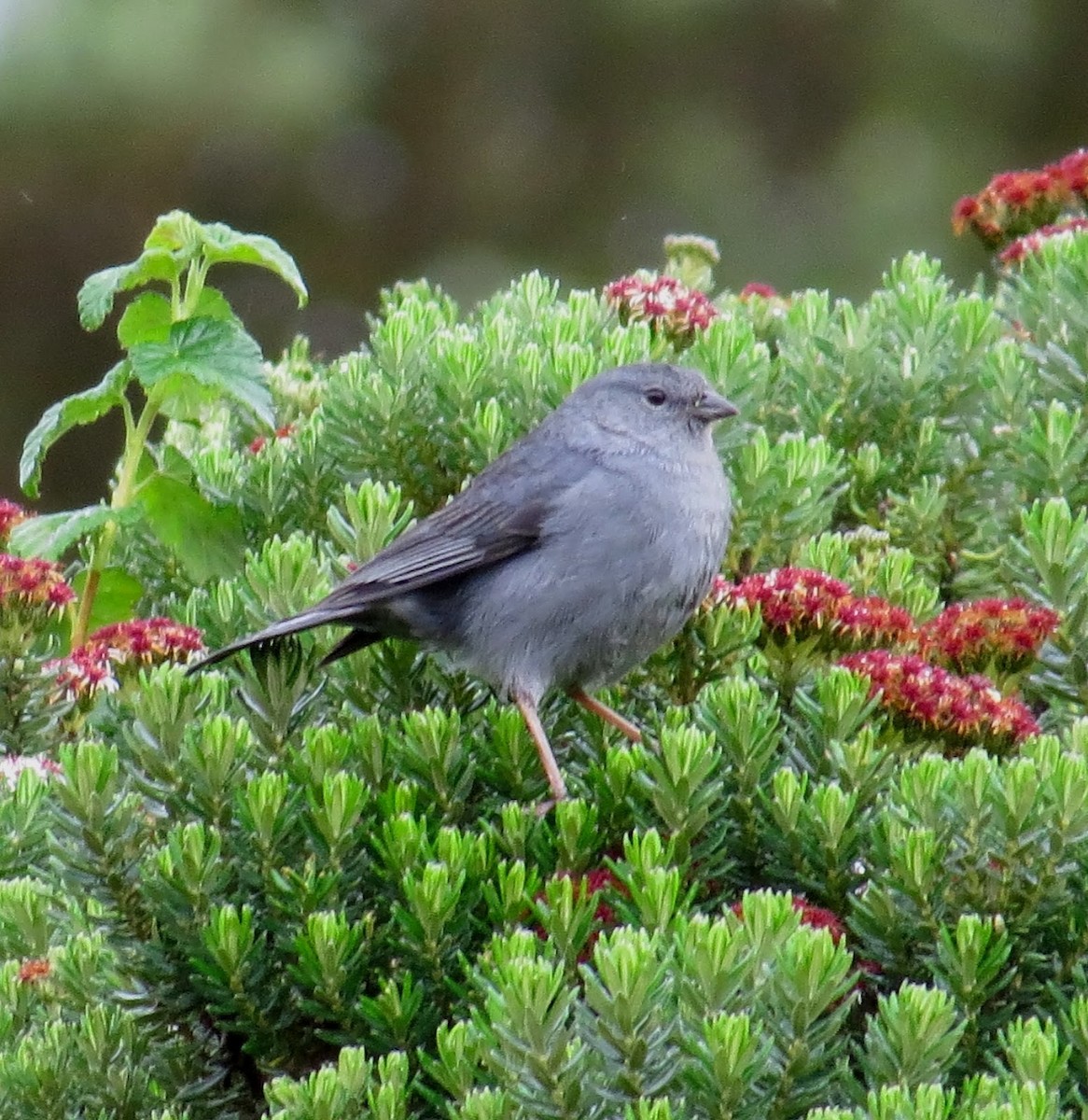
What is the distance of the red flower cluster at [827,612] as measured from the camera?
3.19 meters

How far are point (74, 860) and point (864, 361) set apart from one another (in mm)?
2187

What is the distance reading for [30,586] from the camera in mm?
3660

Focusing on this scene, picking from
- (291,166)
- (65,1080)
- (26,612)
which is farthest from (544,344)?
(291,166)

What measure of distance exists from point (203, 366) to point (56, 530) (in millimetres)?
476

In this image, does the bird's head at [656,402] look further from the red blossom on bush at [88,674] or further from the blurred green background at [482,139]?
the blurred green background at [482,139]

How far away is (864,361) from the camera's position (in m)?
4.27

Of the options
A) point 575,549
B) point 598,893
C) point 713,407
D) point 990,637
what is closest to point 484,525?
point 575,549

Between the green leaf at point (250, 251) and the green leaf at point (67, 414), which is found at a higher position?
the green leaf at point (250, 251)

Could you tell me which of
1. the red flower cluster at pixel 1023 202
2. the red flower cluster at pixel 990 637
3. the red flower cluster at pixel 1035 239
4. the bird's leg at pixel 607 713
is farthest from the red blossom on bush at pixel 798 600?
the red flower cluster at pixel 1023 202

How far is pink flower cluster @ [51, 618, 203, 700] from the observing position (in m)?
3.38

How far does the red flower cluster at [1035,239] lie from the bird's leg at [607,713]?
1.78 metres

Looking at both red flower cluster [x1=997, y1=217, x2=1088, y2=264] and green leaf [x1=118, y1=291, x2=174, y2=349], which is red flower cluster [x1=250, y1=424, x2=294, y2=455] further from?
red flower cluster [x1=997, y1=217, x2=1088, y2=264]

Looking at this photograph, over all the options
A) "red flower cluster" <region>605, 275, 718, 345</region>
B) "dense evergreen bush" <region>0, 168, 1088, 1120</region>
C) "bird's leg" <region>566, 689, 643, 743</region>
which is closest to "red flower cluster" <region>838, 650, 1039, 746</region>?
"dense evergreen bush" <region>0, 168, 1088, 1120</region>

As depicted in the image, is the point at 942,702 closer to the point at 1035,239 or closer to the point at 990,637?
the point at 990,637
